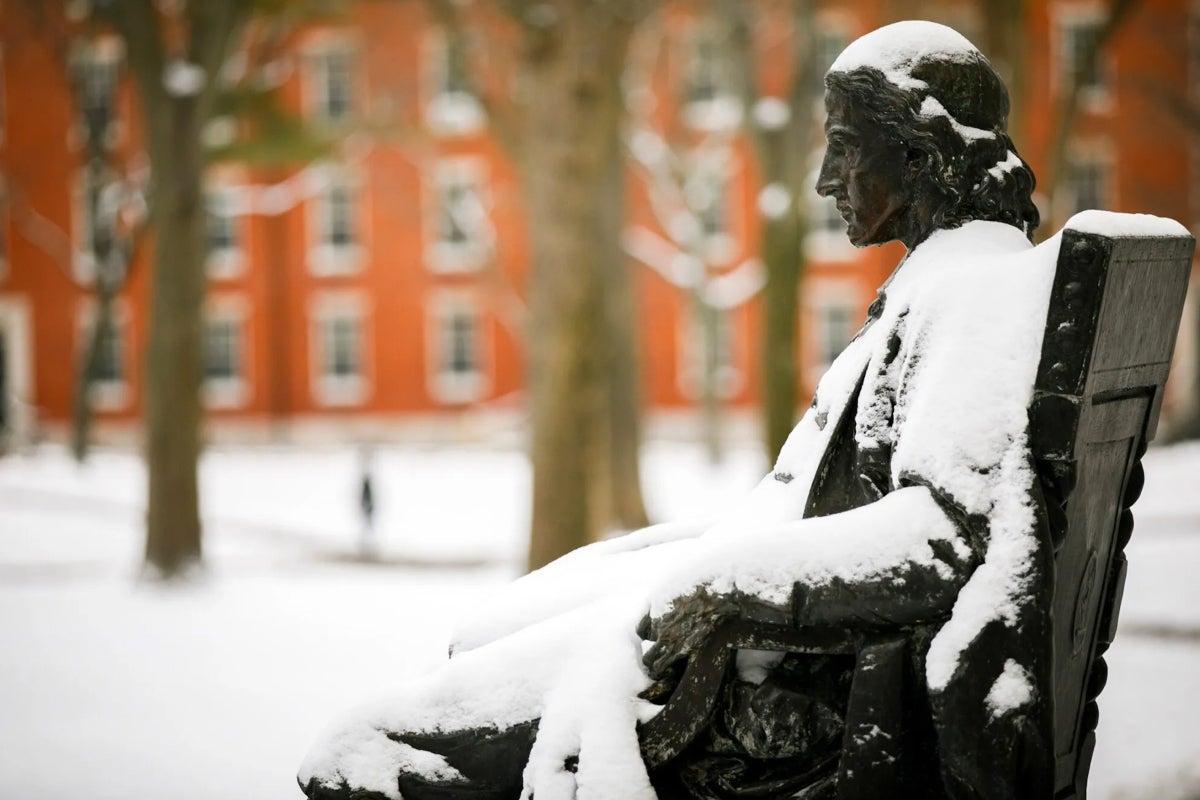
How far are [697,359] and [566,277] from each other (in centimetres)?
2402

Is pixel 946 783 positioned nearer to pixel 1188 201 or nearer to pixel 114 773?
pixel 114 773

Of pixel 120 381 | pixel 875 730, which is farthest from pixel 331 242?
pixel 875 730

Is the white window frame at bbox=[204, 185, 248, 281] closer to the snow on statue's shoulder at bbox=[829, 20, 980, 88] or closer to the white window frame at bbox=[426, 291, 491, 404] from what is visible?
the white window frame at bbox=[426, 291, 491, 404]

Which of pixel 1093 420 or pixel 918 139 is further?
pixel 918 139

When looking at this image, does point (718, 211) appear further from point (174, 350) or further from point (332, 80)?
point (174, 350)

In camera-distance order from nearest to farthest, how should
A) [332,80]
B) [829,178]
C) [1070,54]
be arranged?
[829,178] < [1070,54] < [332,80]

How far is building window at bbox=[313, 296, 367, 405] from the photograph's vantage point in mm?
36750

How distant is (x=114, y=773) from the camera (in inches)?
281

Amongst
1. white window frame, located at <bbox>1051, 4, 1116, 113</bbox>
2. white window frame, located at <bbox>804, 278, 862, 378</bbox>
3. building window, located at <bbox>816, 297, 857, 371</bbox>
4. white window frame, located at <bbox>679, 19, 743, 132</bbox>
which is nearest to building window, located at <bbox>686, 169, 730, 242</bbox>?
white window frame, located at <bbox>679, 19, 743, 132</bbox>

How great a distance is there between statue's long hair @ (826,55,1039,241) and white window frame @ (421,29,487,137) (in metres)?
33.8

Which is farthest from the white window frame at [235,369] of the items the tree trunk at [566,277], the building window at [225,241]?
the tree trunk at [566,277]

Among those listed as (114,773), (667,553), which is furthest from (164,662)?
→ (667,553)

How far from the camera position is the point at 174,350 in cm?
1312

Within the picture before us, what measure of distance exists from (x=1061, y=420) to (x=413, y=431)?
3457cm
